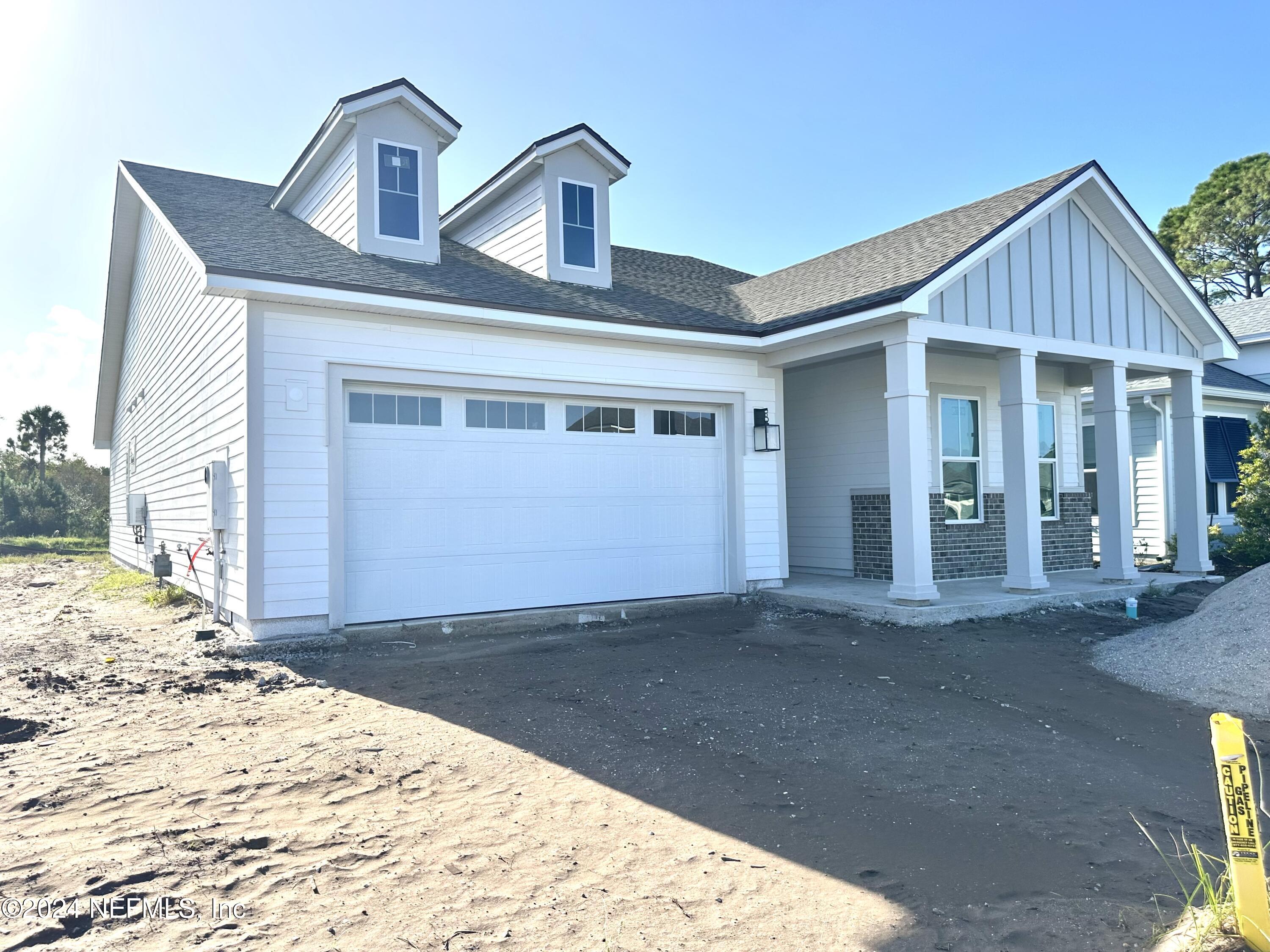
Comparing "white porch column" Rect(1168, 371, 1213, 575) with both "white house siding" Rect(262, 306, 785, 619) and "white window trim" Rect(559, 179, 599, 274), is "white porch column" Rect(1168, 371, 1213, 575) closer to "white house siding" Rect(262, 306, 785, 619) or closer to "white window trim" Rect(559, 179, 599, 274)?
"white house siding" Rect(262, 306, 785, 619)

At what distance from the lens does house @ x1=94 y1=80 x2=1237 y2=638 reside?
8.37 metres

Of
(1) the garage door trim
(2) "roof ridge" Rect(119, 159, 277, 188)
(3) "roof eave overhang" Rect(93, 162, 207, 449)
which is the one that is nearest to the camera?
(1) the garage door trim

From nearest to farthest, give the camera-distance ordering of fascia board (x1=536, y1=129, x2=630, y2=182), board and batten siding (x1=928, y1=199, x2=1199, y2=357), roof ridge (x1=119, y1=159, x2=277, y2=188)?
board and batten siding (x1=928, y1=199, x2=1199, y2=357)
fascia board (x1=536, y1=129, x2=630, y2=182)
roof ridge (x1=119, y1=159, x2=277, y2=188)

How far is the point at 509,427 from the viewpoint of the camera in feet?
31.2

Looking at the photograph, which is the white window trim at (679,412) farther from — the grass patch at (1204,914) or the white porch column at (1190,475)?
the grass patch at (1204,914)

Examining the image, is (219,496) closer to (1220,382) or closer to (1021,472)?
(1021,472)

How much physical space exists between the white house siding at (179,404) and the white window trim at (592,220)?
4.37 m

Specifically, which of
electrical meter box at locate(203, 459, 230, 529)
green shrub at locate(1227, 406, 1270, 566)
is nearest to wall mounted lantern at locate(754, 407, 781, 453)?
electrical meter box at locate(203, 459, 230, 529)

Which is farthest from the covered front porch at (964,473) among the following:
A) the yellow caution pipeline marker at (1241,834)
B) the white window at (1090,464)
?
the yellow caution pipeline marker at (1241,834)

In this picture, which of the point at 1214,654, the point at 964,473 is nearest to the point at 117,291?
the point at 964,473

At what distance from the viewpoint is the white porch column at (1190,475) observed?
40.6 feet

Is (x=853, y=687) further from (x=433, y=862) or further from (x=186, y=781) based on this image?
(x=186, y=781)

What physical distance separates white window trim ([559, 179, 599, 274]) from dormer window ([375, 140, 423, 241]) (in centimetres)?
198

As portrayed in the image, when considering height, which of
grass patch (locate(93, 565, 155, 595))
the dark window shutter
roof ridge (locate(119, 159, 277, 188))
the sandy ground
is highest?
roof ridge (locate(119, 159, 277, 188))
